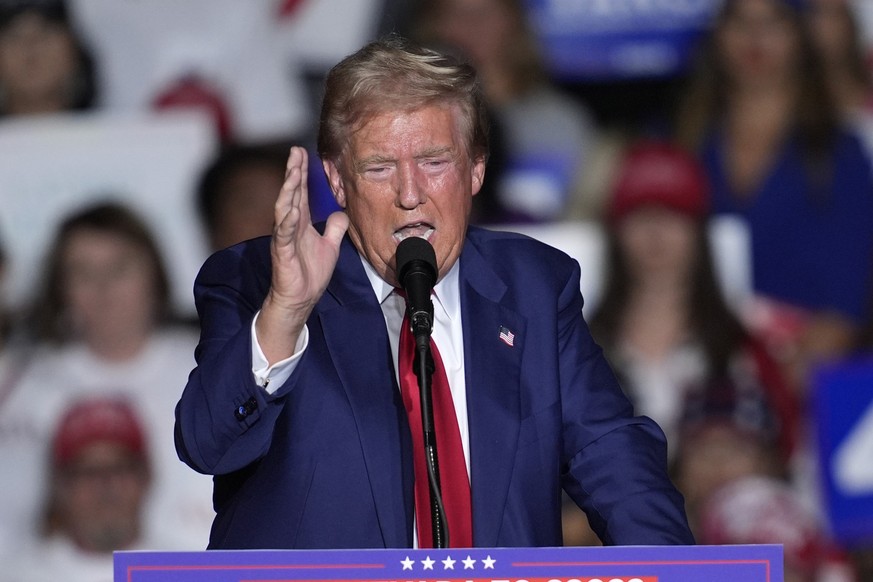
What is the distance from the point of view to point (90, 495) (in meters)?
4.94

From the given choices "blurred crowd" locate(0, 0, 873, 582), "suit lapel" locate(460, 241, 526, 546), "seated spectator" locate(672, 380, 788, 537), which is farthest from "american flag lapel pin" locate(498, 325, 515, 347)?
"seated spectator" locate(672, 380, 788, 537)

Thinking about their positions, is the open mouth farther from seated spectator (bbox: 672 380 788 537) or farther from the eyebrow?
seated spectator (bbox: 672 380 788 537)

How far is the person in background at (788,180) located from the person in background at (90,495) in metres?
2.14

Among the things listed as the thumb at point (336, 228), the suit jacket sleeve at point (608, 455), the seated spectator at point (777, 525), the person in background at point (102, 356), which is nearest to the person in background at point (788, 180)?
the seated spectator at point (777, 525)

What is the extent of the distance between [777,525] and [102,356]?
7.70ft

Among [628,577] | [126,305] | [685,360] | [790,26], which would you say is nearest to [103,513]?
[126,305]

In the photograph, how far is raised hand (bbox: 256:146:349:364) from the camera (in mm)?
1787

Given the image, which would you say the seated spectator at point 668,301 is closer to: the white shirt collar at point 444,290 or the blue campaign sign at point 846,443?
the blue campaign sign at point 846,443

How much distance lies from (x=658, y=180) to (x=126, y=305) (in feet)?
6.16

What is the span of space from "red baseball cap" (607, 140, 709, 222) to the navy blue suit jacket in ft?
9.31

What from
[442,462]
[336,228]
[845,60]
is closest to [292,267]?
[336,228]

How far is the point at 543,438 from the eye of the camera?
2047 millimetres

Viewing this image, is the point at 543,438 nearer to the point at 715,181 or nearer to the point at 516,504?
the point at 516,504

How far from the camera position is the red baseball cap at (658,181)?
5.00 metres
